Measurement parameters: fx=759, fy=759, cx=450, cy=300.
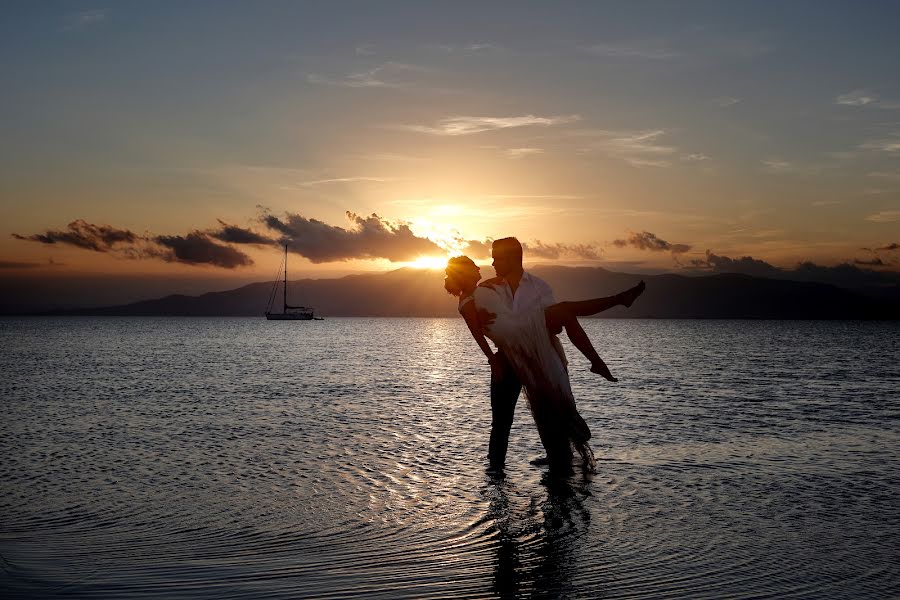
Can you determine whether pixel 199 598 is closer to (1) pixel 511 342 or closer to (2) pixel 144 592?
(2) pixel 144 592

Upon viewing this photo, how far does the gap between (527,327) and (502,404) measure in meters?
1.64

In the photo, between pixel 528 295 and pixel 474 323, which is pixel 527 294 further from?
pixel 474 323

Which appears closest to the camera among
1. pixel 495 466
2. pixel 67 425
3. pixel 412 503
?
pixel 412 503

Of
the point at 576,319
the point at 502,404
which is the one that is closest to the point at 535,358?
the point at 576,319

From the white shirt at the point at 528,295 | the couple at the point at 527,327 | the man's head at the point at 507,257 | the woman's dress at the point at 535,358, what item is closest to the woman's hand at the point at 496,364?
the couple at the point at 527,327

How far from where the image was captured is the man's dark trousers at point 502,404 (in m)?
10.1

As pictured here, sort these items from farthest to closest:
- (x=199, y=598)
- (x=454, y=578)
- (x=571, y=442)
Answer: (x=571, y=442)
(x=454, y=578)
(x=199, y=598)

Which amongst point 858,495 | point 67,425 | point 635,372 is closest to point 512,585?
point 858,495

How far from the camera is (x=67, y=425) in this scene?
17.9 m

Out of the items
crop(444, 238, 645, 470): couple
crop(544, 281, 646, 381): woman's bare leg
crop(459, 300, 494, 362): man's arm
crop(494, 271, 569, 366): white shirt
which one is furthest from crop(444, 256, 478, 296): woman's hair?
crop(544, 281, 646, 381): woman's bare leg

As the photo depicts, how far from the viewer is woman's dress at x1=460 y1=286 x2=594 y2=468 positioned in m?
9.20

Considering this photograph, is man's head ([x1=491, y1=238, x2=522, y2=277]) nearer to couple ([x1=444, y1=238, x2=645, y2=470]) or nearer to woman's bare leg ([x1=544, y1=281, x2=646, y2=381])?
couple ([x1=444, y1=238, x2=645, y2=470])

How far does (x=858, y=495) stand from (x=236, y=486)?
321 inches

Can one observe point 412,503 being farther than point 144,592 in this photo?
Yes
